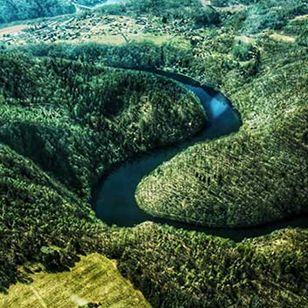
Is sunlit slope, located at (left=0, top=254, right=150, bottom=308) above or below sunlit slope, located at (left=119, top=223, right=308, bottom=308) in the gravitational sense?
above

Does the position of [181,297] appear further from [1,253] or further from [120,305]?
[1,253]

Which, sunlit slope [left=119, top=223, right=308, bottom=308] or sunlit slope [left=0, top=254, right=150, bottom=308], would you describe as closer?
sunlit slope [left=0, top=254, right=150, bottom=308]

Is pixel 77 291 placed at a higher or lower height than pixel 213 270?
higher

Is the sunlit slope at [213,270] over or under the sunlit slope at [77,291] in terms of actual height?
under

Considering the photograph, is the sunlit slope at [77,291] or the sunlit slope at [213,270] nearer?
the sunlit slope at [77,291]

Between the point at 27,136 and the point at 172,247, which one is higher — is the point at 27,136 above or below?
above

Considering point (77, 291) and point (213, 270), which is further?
point (213, 270)

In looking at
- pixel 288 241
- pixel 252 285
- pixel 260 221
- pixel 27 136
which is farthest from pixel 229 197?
pixel 27 136

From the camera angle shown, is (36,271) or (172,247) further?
(172,247)
